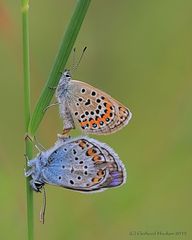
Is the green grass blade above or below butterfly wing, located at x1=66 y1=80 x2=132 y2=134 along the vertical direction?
above

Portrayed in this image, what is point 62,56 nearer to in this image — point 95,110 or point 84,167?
point 84,167

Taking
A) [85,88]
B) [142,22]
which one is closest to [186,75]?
[142,22]

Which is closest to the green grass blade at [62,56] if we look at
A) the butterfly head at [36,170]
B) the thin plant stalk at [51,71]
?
the thin plant stalk at [51,71]

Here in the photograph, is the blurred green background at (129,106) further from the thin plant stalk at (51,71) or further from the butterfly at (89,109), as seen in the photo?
the thin plant stalk at (51,71)

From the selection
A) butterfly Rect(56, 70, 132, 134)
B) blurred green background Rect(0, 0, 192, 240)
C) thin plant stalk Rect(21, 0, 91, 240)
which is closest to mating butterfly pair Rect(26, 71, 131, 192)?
butterfly Rect(56, 70, 132, 134)

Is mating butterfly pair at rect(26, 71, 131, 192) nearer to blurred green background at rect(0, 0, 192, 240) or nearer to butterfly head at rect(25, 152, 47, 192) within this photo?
butterfly head at rect(25, 152, 47, 192)

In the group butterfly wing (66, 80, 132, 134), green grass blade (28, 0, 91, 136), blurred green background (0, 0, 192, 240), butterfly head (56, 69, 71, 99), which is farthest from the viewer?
blurred green background (0, 0, 192, 240)
